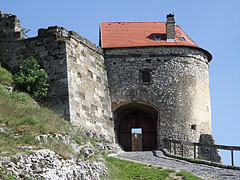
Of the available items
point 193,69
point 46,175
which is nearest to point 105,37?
point 193,69

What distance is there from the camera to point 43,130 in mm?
16141

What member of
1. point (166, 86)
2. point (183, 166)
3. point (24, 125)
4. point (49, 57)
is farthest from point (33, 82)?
point (183, 166)

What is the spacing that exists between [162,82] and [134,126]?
3.72 m

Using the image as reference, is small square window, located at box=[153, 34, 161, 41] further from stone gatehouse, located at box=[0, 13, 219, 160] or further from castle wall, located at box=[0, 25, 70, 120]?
castle wall, located at box=[0, 25, 70, 120]

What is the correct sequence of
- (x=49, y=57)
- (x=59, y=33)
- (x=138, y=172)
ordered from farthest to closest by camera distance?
(x=59, y=33) < (x=49, y=57) < (x=138, y=172)

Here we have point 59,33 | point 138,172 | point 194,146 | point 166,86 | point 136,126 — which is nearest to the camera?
point 138,172

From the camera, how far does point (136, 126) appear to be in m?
28.4

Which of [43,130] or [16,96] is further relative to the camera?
[16,96]

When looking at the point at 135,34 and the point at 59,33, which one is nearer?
the point at 59,33

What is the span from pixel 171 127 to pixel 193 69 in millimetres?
3718

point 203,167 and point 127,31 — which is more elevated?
point 127,31

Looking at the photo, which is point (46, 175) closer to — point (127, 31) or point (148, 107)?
point (148, 107)

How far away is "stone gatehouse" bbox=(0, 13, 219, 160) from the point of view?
23.0 m

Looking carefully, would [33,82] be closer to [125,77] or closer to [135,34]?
[125,77]
